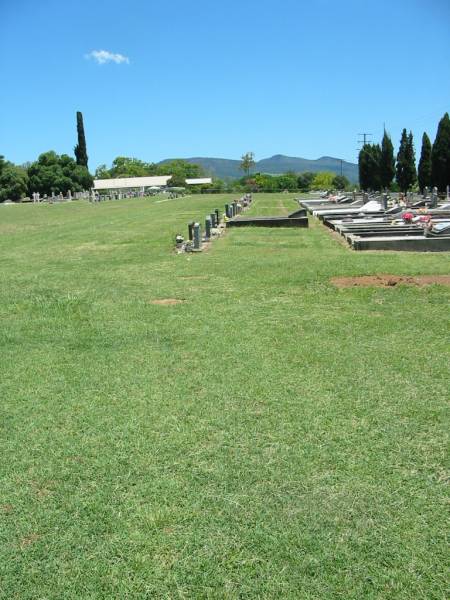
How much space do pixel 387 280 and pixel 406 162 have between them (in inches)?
1875

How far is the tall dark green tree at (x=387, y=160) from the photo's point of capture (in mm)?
55678

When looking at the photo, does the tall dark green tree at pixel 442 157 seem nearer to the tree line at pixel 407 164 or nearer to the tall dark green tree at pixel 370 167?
the tree line at pixel 407 164

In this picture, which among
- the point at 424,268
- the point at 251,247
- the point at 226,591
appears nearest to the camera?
the point at 226,591

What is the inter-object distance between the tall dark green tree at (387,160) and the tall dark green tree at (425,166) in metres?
6.70

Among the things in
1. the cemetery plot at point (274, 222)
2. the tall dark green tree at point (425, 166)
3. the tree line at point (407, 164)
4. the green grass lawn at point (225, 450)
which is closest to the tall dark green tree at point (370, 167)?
the tree line at point (407, 164)

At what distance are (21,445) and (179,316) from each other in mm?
3423

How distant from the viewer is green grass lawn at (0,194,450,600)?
7.98 ft

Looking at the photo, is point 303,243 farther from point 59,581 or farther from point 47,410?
point 59,581

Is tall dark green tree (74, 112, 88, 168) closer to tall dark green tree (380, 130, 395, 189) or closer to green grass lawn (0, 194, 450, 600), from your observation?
tall dark green tree (380, 130, 395, 189)

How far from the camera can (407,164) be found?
5253 centimetres

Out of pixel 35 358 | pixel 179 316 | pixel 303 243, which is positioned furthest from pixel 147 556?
pixel 303 243

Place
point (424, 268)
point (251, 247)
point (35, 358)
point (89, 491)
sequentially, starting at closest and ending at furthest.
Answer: point (89, 491), point (35, 358), point (424, 268), point (251, 247)

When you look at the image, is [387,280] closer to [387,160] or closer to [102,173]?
[387,160]

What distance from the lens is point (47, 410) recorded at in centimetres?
406
